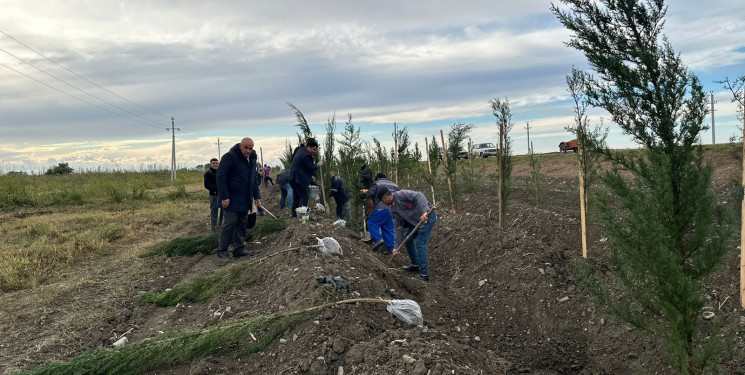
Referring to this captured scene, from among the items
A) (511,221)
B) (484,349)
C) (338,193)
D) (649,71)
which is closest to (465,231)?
(511,221)

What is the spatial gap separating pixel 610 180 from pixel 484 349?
6.74 ft

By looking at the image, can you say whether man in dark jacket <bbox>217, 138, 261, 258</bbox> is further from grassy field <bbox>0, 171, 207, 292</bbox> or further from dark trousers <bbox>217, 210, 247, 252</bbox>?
grassy field <bbox>0, 171, 207, 292</bbox>

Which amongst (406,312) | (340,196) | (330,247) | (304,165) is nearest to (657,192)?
(406,312)

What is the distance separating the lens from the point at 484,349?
16.0 feet

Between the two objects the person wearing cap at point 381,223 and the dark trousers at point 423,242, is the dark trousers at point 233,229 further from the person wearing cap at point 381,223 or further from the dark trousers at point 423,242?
the dark trousers at point 423,242

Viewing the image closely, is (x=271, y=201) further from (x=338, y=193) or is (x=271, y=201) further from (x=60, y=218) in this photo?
(x=338, y=193)

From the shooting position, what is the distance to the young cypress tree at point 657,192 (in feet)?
10.6

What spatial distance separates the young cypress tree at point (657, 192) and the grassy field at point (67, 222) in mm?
7600

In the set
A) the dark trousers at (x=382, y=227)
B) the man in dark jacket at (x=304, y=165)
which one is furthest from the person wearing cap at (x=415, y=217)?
the man in dark jacket at (x=304, y=165)

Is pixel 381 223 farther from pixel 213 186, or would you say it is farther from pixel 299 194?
pixel 213 186

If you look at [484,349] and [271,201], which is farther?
[271,201]

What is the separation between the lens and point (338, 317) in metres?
4.44

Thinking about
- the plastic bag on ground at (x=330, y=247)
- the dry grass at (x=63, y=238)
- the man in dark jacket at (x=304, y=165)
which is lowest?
the dry grass at (x=63, y=238)

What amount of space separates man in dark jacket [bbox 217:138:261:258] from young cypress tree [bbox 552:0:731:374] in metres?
5.43
